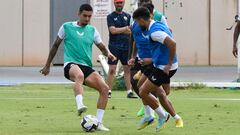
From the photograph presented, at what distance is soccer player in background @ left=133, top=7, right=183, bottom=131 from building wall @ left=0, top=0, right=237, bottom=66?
24712 mm

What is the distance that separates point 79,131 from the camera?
39.2ft

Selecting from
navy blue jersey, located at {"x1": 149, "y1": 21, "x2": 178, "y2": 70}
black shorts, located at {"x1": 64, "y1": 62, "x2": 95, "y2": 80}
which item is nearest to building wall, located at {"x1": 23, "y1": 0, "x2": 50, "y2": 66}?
black shorts, located at {"x1": 64, "y1": 62, "x2": 95, "y2": 80}

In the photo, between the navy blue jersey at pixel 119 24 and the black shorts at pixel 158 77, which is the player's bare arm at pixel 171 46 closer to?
the black shorts at pixel 158 77

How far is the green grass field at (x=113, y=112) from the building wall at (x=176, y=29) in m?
15.7

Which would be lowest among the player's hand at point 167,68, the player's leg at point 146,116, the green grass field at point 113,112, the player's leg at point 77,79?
the green grass field at point 113,112

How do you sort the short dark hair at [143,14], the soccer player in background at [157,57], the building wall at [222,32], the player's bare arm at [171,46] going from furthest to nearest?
1. the building wall at [222,32]
2. the short dark hair at [143,14]
3. the soccer player in background at [157,57]
4. the player's bare arm at [171,46]

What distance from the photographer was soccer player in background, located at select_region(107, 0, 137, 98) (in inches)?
698

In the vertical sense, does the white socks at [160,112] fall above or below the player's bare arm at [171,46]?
below

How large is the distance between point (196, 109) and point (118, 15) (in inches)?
125

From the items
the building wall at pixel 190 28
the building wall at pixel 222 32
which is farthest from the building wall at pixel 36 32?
the building wall at pixel 222 32

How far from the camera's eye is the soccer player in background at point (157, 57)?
1166cm

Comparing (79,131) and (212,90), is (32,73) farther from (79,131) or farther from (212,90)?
(79,131)

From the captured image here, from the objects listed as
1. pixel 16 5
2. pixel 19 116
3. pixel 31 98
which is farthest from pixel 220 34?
pixel 19 116

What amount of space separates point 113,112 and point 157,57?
11.2 feet
